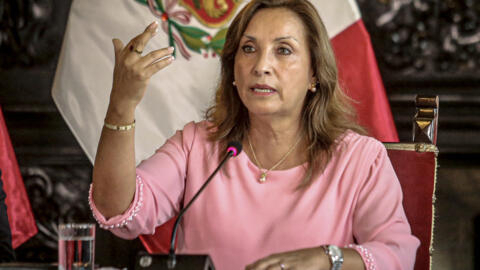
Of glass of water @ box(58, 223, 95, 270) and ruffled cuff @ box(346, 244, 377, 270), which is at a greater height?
glass of water @ box(58, 223, 95, 270)

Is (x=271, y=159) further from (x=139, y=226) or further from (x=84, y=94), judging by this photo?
(x=84, y=94)

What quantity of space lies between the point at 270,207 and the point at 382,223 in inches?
13.4

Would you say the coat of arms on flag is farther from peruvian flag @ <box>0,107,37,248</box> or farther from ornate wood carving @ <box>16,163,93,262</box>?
peruvian flag @ <box>0,107,37,248</box>

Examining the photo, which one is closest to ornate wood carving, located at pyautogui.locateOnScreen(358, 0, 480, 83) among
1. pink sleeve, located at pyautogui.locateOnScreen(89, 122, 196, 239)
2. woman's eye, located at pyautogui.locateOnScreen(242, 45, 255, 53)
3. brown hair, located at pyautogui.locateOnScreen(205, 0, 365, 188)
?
brown hair, located at pyautogui.locateOnScreen(205, 0, 365, 188)

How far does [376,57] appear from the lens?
101 inches

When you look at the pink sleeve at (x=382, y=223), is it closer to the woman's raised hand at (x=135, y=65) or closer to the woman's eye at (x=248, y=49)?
the woman's eye at (x=248, y=49)

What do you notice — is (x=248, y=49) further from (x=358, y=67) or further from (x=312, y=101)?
(x=358, y=67)

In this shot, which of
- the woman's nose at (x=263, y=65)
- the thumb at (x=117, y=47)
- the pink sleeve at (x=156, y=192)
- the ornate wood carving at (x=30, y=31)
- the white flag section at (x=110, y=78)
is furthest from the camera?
the ornate wood carving at (x=30, y=31)

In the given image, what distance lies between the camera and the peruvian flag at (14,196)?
108 inches

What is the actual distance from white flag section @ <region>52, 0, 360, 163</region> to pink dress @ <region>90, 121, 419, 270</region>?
25.9 inches

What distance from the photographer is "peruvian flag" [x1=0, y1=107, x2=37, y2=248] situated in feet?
9.01

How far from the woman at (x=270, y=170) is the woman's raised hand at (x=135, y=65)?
0.09 meters

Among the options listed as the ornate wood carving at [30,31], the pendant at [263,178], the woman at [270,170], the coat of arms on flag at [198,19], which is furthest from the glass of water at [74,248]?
the ornate wood carving at [30,31]

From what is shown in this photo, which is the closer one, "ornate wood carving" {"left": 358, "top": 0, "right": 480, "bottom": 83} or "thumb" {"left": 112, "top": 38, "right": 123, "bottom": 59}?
"thumb" {"left": 112, "top": 38, "right": 123, "bottom": 59}
